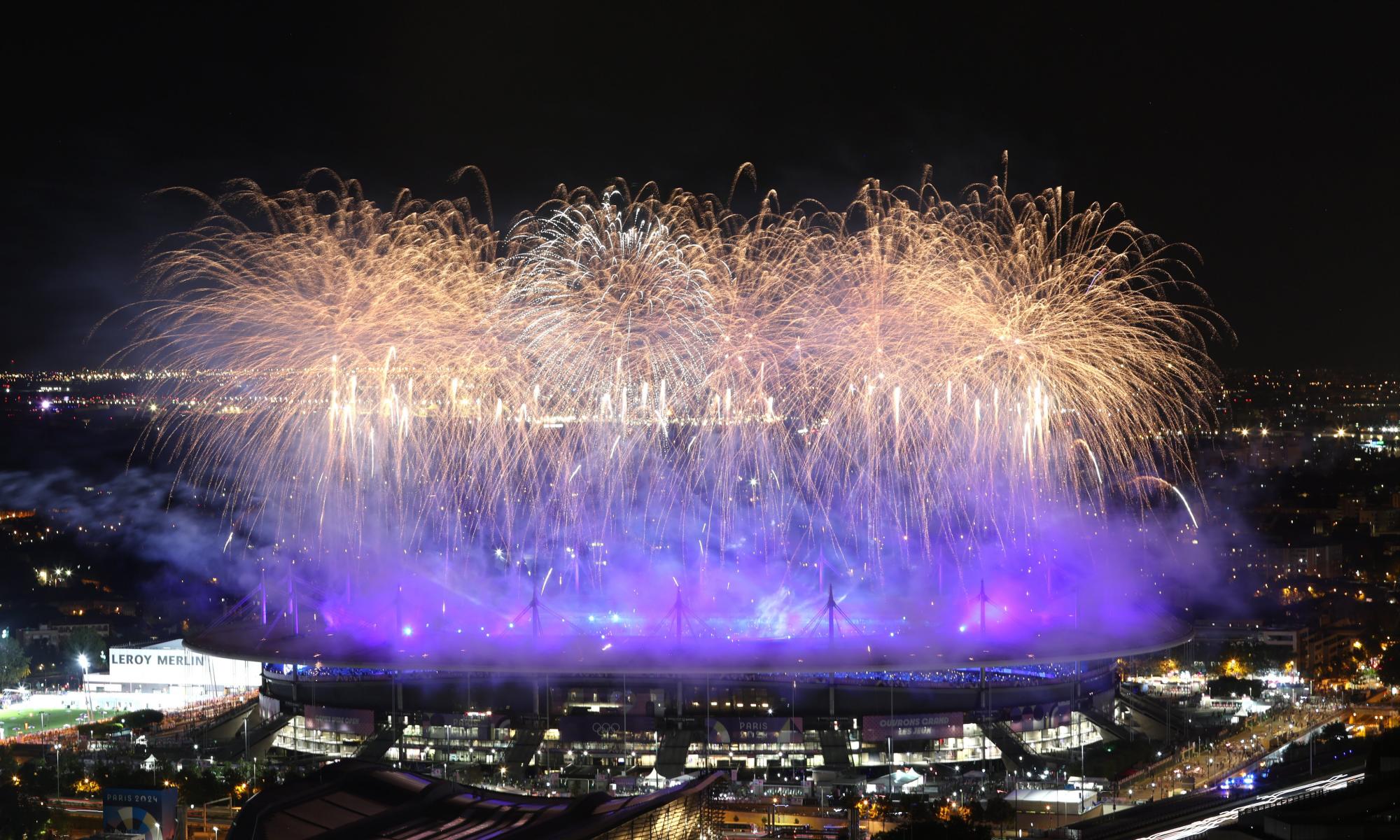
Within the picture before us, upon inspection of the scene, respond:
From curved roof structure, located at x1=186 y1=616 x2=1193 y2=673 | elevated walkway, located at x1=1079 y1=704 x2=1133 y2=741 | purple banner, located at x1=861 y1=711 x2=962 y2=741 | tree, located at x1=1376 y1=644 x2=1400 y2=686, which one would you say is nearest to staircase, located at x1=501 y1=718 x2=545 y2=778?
curved roof structure, located at x1=186 y1=616 x2=1193 y2=673

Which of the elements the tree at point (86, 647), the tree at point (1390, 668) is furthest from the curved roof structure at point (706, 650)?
the tree at point (1390, 668)

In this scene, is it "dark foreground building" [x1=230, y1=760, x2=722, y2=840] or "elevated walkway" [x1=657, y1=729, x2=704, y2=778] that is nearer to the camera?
"dark foreground building" [x1=230, y1=760, x2=722, y2=840]

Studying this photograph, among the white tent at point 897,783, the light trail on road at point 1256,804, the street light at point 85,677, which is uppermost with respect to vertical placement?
the street light at point 85,677

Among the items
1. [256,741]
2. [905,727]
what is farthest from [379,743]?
[905,727]

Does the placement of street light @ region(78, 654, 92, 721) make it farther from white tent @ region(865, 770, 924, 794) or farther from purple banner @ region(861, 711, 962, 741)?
white tent @ region(865, 770, 924, 794)

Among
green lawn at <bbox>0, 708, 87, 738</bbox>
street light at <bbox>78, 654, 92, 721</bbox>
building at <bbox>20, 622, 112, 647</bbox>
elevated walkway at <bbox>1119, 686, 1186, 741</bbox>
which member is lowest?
elevated walkway at <bbox>1119, 686, 1186, 741</bbox>

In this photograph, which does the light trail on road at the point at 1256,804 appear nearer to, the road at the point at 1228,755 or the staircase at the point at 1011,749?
the road at the point at 1228,755

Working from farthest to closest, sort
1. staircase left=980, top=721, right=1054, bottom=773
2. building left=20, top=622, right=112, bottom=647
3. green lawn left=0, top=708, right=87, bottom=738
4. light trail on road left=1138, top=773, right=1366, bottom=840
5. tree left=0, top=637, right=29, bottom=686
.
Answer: building left=20, top=622, right=112, bottom=647, tree left=0, top=637, right=29, bottom=686, green lawn left=0, top=708, right=87, bottom=738, staircase left=980, top=721, right=1054, bottom=773, light trail on road left=1138, top=773, right=1366, bottom=840
